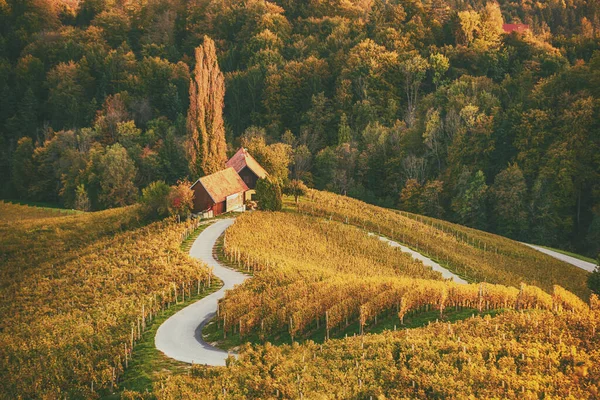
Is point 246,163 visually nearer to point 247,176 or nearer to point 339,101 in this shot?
point 247,176

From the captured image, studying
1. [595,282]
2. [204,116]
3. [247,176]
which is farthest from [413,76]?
[595,282]

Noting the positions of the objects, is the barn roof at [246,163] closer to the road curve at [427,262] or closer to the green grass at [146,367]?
the road curve at [427,262]

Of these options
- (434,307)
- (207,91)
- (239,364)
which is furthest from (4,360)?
(207,91)

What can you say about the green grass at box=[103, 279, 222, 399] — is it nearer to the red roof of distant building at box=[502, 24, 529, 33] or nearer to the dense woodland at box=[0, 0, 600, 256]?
the dense woodland at box=[0, 0, 600, 256]

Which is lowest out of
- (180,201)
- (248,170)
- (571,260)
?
(571,260)

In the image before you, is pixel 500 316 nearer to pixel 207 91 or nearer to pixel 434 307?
pixel 434 307

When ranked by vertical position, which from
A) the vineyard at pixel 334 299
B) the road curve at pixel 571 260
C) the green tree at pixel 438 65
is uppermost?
the green tree at pixel 438 65

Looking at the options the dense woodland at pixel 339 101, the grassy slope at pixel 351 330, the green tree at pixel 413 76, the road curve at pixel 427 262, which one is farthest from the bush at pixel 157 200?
the green tree at pixel 413 76
